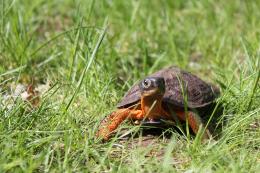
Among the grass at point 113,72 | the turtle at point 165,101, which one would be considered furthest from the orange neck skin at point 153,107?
the grass at point 113,72

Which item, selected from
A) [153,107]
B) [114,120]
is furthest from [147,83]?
[114,120]

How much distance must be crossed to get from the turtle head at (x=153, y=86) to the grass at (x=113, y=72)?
295 mm

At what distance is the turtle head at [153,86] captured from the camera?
166 inches

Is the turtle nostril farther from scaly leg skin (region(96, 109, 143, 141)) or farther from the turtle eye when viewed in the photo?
scaly leg skin (region(96, 109, 143, 141))

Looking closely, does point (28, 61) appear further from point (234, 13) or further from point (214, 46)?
point (234, 13)

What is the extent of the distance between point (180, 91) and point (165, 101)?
0.48ft

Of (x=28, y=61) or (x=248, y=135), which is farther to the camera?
(x=28, y=61)

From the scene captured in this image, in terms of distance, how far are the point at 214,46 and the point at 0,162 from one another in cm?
326

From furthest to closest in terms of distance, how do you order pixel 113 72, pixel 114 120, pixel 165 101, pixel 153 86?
pixel 113 72 < pixel 165 101 < pixel 114 120 < pixel 153 86

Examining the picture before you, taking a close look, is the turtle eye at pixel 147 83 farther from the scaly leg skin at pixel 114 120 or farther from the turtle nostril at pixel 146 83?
the scaly leg skin at pixel 114 120

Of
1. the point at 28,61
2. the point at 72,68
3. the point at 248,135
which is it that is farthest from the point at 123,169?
the point at 28,61

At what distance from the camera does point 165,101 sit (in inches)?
Answer: 175

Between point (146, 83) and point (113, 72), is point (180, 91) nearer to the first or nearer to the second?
point (146, 83)

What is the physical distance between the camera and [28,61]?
5559 mm
